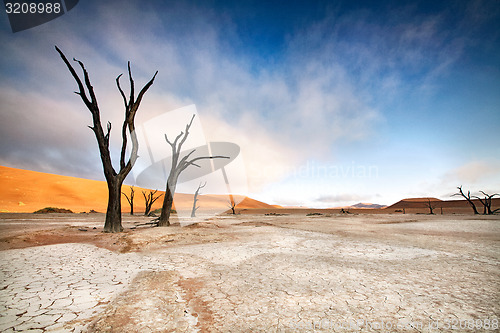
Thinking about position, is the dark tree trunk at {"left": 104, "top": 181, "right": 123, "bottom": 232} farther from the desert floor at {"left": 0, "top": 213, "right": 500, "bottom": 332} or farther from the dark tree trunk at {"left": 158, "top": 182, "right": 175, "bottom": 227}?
the desert floor at {"left": 0, "top": 213, "right": 500, "bottom": 332}

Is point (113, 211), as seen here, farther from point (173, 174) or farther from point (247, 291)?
point (247, 291)

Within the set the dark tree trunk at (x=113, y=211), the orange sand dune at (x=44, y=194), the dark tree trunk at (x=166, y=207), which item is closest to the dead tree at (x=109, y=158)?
the dark tree trunk at (x=113, y=211)

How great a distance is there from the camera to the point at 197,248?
6.82 meters

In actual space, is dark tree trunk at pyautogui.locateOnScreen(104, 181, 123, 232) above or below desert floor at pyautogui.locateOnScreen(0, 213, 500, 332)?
above

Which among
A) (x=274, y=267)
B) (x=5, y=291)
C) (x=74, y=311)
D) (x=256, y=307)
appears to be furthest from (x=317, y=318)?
(x=5, y=291)

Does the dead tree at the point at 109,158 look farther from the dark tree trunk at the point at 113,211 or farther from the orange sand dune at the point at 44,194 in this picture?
the orange sand dune at the point at 44,194

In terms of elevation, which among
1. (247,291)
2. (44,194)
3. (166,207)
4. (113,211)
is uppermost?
(44,194)

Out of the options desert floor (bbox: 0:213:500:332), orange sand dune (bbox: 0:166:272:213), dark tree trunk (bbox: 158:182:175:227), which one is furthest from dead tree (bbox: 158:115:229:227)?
orange sand dune (bbox: 0:166:272:213)

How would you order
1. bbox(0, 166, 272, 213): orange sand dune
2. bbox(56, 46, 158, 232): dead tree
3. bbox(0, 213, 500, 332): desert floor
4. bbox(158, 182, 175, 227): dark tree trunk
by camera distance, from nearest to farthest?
bbox(0, 213, 500, 332): desert floor → bbox(56, 46, 158, 232): dead tree → bbox(158, 182, 175, 227): dark tree trunk → bbox(0, 166, 272, 213): orange sand dune

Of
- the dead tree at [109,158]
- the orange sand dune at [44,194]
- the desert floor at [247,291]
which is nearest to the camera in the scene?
the desert floor at [247,291]

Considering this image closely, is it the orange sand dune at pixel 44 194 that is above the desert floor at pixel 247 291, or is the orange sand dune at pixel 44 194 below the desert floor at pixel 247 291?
above

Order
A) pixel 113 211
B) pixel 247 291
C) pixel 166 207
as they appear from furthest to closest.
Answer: pixel 166 207 → pixel 113 211 → pixel 247 291

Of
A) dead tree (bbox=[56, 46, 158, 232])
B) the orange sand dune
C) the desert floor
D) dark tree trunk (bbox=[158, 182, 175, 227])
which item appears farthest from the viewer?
the orange sand dune

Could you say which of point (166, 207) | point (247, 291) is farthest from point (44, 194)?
point (247, 291)
